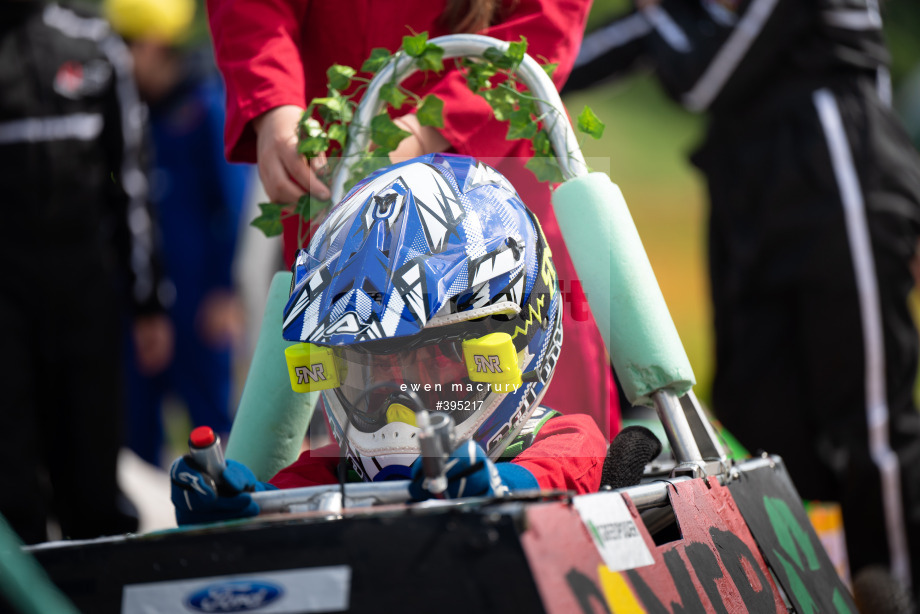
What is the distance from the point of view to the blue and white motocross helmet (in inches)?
74.5

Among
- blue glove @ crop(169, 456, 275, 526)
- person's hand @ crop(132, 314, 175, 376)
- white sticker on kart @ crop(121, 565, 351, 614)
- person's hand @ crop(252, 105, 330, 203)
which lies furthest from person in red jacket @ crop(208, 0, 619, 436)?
person's hand @ crop(132, 314, 175, 376)

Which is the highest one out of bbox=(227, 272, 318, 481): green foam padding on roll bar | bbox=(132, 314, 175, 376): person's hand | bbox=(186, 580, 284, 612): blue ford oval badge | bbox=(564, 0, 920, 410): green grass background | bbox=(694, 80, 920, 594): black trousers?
bbox=(186, 580, 284, 612): blue ford oval badge

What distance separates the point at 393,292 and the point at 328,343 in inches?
5.6

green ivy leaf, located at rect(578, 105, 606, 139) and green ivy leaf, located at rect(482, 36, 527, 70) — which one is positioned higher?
green ivy leaf, located at rect(482, 36, 527, 70)

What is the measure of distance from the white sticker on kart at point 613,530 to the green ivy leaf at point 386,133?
41.6 inches

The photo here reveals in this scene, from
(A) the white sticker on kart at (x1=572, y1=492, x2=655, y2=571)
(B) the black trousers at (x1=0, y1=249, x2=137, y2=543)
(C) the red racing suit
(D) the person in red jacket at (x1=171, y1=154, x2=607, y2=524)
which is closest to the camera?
(A) the white sticker on kart at (x1=572, y1=492, x2=655, y2=571)

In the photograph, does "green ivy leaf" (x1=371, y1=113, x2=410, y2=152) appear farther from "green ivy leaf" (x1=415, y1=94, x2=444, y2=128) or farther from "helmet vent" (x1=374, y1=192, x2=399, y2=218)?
"helmet vent" (x1=374, y1=192, x2=399, y2=218)

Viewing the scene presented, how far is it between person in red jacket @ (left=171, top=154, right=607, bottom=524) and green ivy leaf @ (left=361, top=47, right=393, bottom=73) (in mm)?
353

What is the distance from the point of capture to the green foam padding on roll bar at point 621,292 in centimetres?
222

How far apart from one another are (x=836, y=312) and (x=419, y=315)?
2.97 m

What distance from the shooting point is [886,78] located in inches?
185

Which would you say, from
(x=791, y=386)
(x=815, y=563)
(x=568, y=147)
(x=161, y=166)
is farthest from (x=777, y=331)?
(x=161, y=166)

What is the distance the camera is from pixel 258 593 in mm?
1387

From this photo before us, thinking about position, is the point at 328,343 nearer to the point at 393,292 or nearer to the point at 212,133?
the point at 393,292
